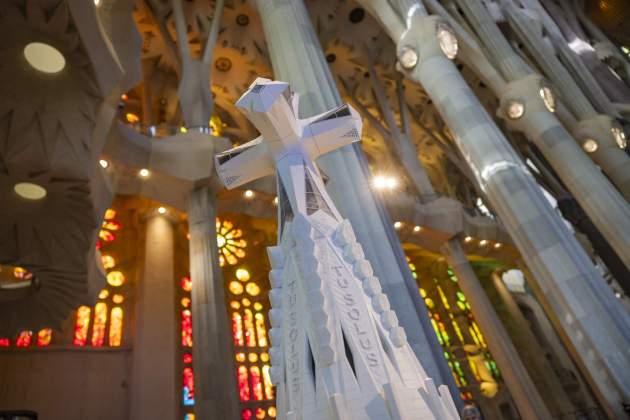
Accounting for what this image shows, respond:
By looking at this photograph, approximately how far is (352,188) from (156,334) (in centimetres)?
721

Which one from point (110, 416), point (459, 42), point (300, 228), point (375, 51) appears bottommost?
point (300, 228)

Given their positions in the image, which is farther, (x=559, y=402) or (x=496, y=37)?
(x=559, y=402)

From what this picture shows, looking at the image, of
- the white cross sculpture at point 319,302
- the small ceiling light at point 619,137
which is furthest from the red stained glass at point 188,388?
the small ceiling light at point 619,137

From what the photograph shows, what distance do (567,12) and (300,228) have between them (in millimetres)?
18121

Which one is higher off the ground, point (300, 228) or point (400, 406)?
point (300, 228)

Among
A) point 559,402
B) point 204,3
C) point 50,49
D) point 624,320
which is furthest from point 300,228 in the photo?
point 559,402

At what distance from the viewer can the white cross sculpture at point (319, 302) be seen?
5.77 ft

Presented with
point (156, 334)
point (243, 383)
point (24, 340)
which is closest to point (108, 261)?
point (24, 340)

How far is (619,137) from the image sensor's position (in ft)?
33.4

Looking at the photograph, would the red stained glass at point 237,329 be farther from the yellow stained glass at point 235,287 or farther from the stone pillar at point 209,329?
the stone pillar at point 209,329

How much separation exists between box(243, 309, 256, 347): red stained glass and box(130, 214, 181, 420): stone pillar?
7.57ft

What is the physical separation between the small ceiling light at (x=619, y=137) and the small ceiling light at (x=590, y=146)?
0.41m

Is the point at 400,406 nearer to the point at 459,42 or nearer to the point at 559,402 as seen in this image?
the point at 459,42

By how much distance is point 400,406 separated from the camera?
1.66 m
